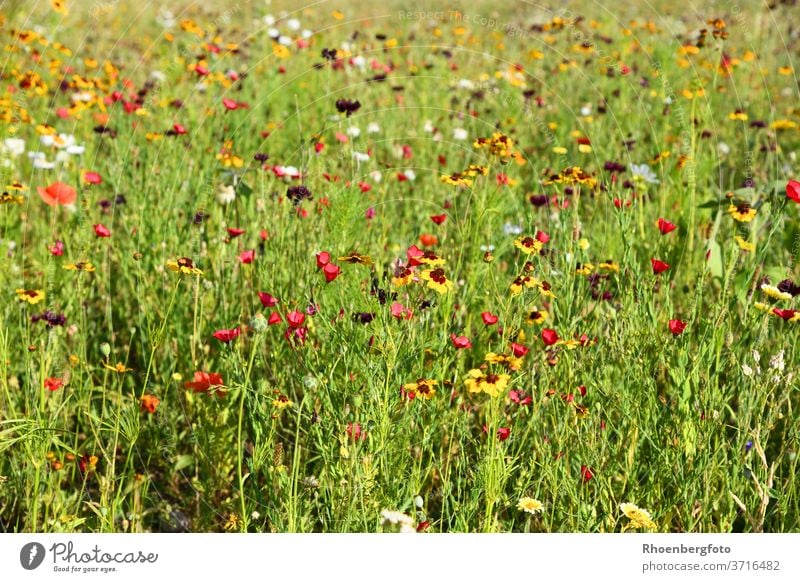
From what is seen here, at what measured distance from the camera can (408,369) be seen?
247cm

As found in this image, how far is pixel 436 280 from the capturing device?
7.96ft

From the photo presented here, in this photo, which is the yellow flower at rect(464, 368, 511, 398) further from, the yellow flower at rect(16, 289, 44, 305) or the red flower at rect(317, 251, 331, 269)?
the yellow flower at rect(16, 289, 44, 305)

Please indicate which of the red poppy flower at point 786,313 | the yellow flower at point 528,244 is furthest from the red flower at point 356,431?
the red poppy flower at point 786,313

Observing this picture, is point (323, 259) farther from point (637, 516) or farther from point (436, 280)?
point (637, 516)

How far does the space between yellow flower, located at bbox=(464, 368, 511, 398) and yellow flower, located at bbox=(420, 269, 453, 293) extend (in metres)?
0.27

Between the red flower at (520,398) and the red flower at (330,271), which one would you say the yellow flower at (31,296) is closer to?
the red flower at (330,271)

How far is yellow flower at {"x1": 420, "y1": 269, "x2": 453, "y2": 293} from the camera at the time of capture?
238 cm

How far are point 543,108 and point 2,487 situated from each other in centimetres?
426

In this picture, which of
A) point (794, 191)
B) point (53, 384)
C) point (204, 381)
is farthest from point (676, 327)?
point (53, 384)

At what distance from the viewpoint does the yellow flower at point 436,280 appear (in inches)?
93.7
